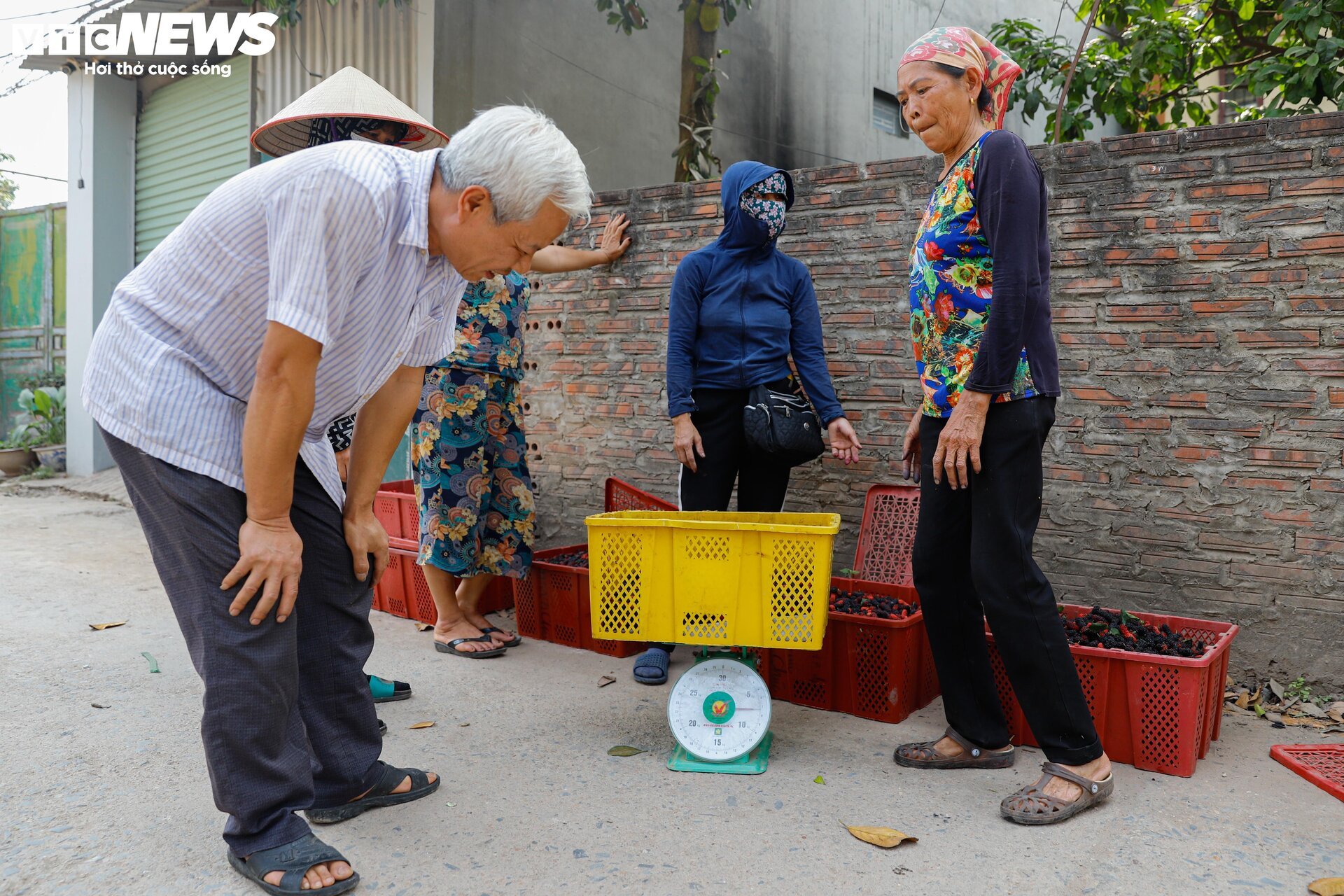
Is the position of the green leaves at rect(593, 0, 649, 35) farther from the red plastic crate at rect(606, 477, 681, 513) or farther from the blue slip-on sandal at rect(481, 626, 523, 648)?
the blue slip-on sandal at rect(481, 626, 523, 648)

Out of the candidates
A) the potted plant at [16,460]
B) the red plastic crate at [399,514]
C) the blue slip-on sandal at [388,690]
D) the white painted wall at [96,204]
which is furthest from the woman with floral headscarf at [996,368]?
the potted plant at [16,460]

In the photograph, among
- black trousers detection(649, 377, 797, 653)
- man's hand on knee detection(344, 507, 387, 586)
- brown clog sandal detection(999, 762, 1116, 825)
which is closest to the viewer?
man's hand on knee detection(344, 507, 387, 586)

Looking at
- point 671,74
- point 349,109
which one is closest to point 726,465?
point 349,109

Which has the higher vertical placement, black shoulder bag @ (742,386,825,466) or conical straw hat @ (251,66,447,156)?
conical straw hat @ (251,66,447,156)

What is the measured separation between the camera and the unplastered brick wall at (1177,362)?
339cm

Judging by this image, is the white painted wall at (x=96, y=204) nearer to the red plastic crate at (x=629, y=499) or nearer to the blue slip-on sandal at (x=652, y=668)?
the red plastic crate at (x=629, y=499)

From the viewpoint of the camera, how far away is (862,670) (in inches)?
133

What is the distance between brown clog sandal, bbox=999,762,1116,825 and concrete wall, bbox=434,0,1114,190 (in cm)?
600

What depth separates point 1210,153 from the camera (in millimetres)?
3518

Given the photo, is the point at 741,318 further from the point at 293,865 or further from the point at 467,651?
the point at 293,865

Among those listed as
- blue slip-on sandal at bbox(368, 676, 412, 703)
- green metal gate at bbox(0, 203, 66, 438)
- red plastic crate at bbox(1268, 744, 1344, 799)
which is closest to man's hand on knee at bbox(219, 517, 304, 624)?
blue slip-on sandal at bbox(368, 676, 412, 703)

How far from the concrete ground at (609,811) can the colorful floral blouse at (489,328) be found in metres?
1.25

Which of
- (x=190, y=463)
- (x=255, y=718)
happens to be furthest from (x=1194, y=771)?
(x=190, y=463)

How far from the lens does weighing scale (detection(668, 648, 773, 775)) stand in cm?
294
